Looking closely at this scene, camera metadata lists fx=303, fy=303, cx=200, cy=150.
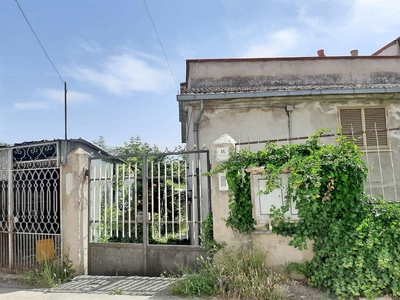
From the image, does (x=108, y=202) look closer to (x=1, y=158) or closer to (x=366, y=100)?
(x=1, y=158)

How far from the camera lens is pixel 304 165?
13.8 ft

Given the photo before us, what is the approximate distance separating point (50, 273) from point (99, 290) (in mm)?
1142

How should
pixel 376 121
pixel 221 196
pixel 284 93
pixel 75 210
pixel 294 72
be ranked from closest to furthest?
pixel 221 196 → pixel 75 210 → pixel 284 93 → pixel 376 121 → pixel 294 72

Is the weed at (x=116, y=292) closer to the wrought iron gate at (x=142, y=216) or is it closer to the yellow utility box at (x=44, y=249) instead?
the wrought iron gate at (x=142, y=216)

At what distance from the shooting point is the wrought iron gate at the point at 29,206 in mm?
5984

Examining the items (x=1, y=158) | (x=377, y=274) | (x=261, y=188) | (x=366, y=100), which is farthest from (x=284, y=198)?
(x=1, y=158)

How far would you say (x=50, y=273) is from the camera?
17.5 ft

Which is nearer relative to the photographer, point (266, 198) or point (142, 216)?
point (266, 198)

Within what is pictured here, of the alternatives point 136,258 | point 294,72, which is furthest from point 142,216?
point 294,72

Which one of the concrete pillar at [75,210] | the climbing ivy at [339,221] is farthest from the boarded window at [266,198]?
the concrete pillar at [75,210]

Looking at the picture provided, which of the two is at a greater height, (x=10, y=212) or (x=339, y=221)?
(x=10, y=212)

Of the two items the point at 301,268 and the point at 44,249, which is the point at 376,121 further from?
the point at 44,249

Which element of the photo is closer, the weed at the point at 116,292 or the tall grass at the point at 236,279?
the tall grass at the point at 236,279

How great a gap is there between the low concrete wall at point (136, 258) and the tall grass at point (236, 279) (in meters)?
0.44
